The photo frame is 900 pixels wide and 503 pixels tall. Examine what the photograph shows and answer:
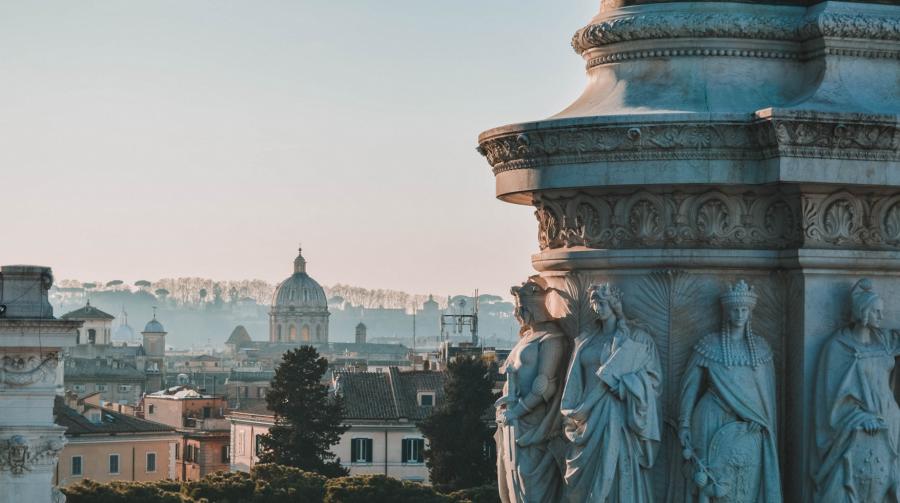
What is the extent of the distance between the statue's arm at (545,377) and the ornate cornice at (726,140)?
0.56m

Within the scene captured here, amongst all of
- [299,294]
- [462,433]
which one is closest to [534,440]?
[462,433]

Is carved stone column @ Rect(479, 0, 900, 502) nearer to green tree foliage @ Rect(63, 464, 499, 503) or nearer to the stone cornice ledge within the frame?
the stone cornice ledge

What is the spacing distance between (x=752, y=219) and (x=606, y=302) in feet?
1.58

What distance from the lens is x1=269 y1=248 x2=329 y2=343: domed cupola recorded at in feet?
597

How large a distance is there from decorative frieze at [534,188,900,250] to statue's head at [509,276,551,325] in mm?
Result: 340

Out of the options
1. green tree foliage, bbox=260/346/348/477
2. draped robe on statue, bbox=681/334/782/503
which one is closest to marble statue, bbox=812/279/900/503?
draped robe on statue, bbox=681/334/782/503

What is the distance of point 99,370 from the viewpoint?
10094cm

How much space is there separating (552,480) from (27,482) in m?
15.3

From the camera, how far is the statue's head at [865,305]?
511cm

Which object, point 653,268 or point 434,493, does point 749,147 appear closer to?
point 653,268

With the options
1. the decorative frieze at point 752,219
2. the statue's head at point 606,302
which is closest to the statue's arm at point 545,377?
the statue's head at point 606,302

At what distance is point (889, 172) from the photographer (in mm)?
5078

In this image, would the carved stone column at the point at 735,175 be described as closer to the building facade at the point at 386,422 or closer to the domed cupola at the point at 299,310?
the building facade at the point at 386,422

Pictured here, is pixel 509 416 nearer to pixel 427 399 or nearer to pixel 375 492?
pixel 375 492
